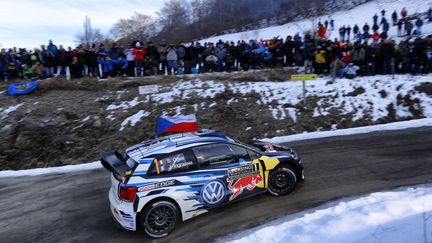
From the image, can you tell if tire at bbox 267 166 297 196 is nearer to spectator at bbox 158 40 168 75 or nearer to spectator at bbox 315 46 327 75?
spectator at bbox 315 46 327 75

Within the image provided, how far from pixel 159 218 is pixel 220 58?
13.3 m

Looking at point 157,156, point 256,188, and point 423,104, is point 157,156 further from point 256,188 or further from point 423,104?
point 423,104

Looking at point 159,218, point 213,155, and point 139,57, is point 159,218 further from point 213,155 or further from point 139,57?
point 139,57

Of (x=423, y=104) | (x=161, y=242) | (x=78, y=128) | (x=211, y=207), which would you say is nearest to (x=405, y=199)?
(x=211, y=207)

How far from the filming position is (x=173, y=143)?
7.50 meters

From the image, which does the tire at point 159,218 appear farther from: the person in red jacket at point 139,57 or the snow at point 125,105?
the person in red jacket at point 139,57

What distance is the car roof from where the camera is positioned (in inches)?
285

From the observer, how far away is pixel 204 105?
51.3 ft

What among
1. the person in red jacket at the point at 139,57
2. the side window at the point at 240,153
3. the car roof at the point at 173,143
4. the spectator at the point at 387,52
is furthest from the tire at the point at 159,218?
the spectator at the point at 387,52

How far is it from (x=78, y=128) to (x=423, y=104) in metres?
14.0

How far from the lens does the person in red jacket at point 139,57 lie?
58.9 ft

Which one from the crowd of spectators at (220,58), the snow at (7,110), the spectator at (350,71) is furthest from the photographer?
the spectator at (350,71)

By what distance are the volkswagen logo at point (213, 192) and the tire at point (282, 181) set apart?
3.96 ft

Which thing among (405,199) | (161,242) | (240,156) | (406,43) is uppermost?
(406,43)
